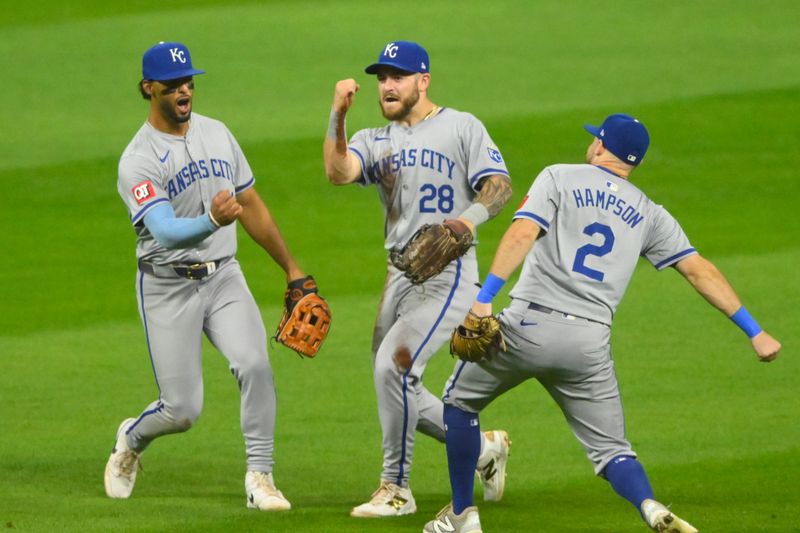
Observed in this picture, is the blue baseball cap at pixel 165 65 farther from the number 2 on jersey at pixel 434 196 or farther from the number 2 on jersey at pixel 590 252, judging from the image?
the number 2 on jersey at pixel 590 252

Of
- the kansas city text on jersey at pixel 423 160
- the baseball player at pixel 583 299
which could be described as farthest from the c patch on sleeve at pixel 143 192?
the baseball player at pixel 583 299

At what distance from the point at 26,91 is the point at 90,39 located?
2797 mm

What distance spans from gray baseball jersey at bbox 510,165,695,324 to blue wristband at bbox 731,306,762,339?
536 mm

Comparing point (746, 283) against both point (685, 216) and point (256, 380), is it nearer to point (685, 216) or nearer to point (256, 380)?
point (685, 216)

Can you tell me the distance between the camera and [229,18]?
25141 millimetres

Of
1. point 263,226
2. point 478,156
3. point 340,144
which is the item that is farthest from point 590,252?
point 263,226

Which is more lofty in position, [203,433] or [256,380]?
[256,380]

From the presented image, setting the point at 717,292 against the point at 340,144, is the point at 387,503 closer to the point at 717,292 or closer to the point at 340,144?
the point at 340,144

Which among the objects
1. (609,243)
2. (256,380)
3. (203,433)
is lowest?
(203,433)

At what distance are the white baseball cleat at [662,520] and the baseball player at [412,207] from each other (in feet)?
4.84

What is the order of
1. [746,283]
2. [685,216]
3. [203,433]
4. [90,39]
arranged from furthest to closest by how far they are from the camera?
[90,39], [685,216], [746,283], [203,433]

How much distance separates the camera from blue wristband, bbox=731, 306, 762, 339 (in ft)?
23.6

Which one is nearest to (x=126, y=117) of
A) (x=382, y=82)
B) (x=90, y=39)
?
(x=90, y=39)

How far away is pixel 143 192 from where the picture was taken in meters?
7.84
